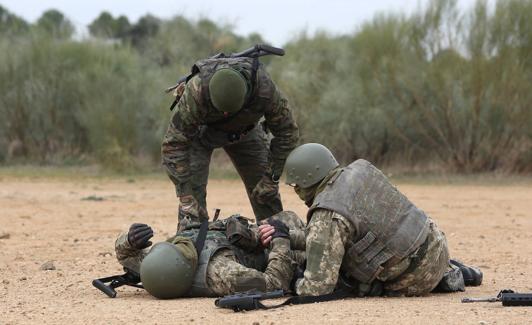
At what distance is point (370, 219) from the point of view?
611cm

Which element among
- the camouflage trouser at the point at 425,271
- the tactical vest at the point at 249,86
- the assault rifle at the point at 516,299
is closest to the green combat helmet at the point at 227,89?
the tactical vest at the point at 249,86

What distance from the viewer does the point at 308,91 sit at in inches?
928

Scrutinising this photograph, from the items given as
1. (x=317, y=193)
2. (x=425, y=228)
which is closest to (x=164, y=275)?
(x=317, y=193)

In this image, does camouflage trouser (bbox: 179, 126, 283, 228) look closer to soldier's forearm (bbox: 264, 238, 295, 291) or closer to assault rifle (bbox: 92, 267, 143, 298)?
assault rifle (bbox: 92, 267, 143, 298)

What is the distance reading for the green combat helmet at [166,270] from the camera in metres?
6.32

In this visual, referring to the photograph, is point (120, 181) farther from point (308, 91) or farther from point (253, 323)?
point (253, 323)

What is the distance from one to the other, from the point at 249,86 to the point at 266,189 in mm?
961

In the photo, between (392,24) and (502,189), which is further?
(392,24)

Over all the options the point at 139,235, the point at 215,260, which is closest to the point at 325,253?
the point at 215,260

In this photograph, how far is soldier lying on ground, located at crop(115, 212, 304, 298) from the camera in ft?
20.8

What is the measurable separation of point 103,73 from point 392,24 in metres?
7.91

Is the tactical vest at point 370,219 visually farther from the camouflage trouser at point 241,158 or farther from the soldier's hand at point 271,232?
the camouflage trouser at point 241,158

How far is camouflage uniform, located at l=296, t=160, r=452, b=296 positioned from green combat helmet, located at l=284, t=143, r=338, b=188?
59 mm

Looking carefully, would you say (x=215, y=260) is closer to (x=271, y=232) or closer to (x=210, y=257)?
(x=210, y=257)
